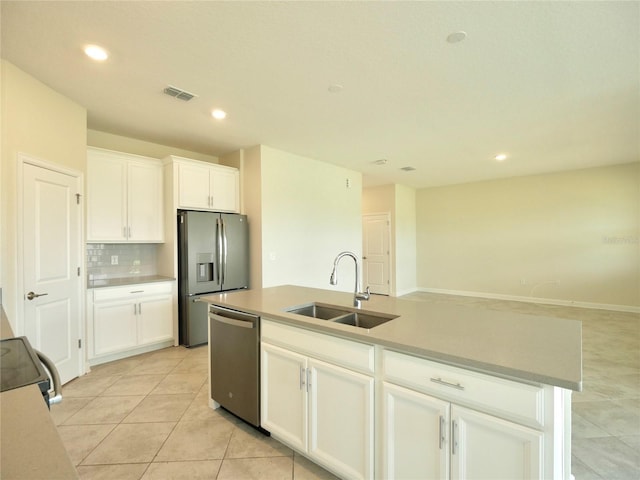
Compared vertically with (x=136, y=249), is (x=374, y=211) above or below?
above

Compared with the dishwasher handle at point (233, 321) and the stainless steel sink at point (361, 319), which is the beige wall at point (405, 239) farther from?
the dishwasher handle at point (233, 321)

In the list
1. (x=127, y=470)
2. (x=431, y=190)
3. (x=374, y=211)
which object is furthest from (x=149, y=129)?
(x=431, y=190)

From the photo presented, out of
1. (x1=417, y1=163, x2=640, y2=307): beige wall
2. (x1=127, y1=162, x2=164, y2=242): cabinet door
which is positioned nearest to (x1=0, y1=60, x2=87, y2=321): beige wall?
Result: (x1=127, y1=162, x2=164, y2=242): cabinet door

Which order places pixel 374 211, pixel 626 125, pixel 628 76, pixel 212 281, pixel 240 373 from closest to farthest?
pixel 240 373 → pixel 628 76 → pixel 626 125 → pixel 212 281 → pixel 374 211

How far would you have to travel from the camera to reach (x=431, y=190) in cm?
790

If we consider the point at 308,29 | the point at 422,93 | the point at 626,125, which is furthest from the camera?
the point at 626,125

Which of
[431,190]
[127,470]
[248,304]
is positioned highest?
[431,190]

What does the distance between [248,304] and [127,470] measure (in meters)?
1.16

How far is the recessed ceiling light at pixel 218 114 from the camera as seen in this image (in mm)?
3281

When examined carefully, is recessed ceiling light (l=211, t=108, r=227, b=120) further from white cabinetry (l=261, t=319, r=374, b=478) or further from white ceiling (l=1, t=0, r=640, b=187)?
white cabinetry (l=261, t=319, r=374, b=478)

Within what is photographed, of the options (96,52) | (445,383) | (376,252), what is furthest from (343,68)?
(376,252)

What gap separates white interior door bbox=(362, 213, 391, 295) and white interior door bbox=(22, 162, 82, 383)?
231 inches

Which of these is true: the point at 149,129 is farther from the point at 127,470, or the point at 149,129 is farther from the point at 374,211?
the point at 374,211

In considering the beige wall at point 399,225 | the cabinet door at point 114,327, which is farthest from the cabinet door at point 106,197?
the beige wall at point 399,225
